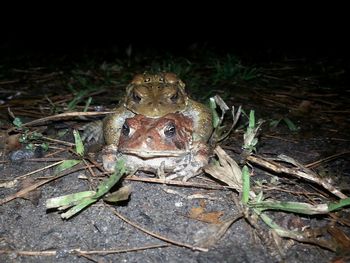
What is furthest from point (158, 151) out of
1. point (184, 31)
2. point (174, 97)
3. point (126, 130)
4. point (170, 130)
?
point (184, 31)

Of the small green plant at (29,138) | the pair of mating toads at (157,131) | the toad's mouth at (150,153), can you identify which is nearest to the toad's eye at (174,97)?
the pair of mating toads at (157,131)

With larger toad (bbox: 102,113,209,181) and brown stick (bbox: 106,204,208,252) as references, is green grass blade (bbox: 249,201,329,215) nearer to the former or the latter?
brown stick (bbox: 106,204,208,252)

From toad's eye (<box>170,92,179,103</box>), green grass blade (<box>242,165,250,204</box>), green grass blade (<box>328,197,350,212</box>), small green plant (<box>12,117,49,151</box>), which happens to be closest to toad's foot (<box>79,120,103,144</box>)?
small green plant (<box>12,117,49,151</box>)

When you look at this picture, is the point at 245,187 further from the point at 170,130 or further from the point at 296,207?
the point at 170,130

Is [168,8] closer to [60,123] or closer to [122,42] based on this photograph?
[122,42]

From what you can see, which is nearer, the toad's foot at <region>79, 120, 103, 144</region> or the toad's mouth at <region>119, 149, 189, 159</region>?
the toad's mouth at <region>119, 149, 189, 159</region>

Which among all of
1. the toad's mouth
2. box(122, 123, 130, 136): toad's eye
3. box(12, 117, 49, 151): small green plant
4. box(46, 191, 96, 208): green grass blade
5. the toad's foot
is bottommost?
the toad's foot

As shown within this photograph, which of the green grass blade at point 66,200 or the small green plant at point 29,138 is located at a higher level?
the green grass blade at point 66,200

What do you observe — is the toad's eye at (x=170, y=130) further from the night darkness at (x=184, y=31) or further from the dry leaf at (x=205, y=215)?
the night darkness at (x=184, y=31)

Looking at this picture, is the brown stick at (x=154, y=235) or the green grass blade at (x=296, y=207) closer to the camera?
the brown stick at (x=154, y=235)
